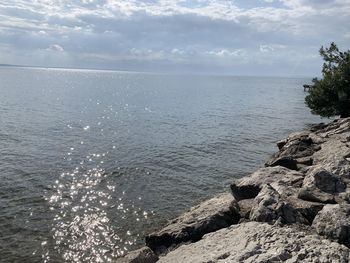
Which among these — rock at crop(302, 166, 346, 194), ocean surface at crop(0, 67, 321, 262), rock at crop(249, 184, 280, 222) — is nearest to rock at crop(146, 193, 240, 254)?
rock at crop(249, 184, 280, 222)

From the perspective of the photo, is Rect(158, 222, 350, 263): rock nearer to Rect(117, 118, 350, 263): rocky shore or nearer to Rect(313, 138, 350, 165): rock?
Rect(117, 118, 350, 263): rocky shore

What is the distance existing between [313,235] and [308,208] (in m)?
2.38

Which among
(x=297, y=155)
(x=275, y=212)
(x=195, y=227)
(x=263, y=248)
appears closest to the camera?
(x=263, y=248)

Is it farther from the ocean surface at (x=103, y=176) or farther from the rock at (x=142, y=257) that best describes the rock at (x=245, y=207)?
the ocean surface at (x=103, y=176)

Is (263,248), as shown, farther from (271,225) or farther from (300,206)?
(300,206)

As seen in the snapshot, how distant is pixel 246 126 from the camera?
2157 inches

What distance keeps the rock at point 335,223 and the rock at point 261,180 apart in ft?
15.5

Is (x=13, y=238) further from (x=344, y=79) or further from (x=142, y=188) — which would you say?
(x=344, y=79)

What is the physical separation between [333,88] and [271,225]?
35.8m

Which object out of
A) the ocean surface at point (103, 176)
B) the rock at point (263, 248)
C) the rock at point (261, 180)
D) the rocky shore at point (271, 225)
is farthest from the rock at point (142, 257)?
the rock at point (261, 180)

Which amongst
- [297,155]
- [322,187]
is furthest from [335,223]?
[297,155]

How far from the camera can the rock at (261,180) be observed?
1722 cm

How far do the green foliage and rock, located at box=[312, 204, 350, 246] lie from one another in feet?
110

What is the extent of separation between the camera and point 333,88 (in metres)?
42.8
